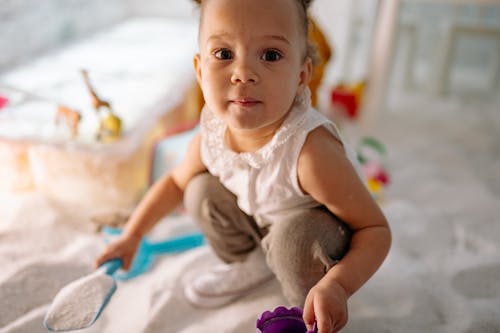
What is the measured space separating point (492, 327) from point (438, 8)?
1.52m

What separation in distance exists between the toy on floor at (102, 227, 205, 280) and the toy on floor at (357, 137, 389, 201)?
0.43m

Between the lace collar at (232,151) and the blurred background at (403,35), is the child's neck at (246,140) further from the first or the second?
the blurred background at (403,35)

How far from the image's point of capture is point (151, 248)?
38.1 inches

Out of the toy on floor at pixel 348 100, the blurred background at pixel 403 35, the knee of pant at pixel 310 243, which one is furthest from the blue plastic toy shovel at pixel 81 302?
the toy on floor at pixel 348 100

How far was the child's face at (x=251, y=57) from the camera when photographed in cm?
64

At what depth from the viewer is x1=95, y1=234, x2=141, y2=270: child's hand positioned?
0.82 m

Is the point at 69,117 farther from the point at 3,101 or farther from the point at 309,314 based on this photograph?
the point at 309,314

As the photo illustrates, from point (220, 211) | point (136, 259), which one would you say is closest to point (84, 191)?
point (136, 259)

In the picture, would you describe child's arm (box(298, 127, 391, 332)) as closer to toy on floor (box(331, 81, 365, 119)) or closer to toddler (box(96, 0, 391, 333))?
toddler (box(96, 0, 391, 333))

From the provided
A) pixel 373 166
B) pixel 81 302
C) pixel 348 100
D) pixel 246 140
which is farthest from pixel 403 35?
pixel 81 302

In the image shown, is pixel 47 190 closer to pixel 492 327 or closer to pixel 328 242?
pixel 328 242

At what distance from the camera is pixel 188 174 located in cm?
88

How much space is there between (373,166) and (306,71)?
618 mm

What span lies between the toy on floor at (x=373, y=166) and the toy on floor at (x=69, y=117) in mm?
668
